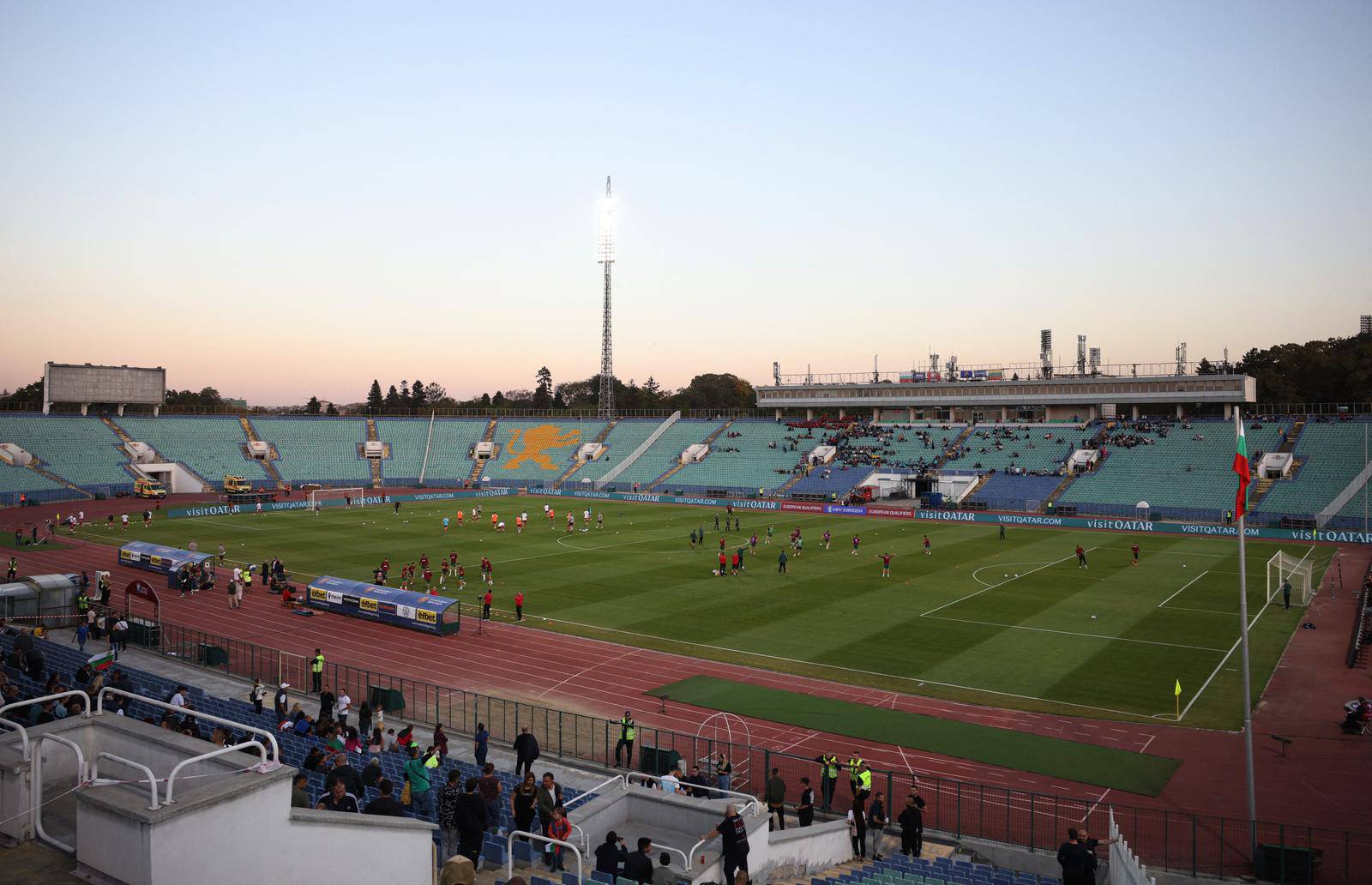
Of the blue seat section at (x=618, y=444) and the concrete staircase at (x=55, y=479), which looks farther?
the blue seat section at (x=618, y=444)

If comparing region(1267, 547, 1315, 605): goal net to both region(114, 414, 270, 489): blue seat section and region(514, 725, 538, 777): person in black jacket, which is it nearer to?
region(514, 725, 538, 777): person in black jacket

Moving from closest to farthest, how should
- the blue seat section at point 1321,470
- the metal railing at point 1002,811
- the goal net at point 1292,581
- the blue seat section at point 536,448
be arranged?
the metal railing at point 1002,811 → the goal net at point 1292,581 → the blue seat section at point 1321,470 → the blue seat section at point 536,448

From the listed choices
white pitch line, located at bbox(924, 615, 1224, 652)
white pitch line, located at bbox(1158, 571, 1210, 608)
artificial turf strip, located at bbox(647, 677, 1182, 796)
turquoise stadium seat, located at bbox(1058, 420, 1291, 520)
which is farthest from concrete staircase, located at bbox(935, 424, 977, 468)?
artificial turf strip, located at bbox(647, 677, 1182, 796)

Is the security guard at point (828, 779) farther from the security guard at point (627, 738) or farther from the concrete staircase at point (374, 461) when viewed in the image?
the concrete staircase at point (374, 461)

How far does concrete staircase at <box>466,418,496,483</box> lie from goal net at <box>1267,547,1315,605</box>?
242ft

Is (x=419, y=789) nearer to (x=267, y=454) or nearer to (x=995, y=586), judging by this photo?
(x=995, y=586)

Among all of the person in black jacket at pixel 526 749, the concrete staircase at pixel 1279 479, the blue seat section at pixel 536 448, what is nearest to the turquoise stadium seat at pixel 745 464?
the blue seat section at pixel 536 448

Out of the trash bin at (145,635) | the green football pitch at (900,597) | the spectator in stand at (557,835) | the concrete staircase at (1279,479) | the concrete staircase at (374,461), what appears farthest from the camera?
the concrete staircase at (374,461)

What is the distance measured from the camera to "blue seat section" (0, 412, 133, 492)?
80.2 m

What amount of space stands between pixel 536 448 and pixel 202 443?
34.1 metres

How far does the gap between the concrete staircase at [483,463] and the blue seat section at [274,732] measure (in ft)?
248

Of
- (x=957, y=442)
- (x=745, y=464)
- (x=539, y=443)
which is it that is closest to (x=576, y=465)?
(x=539, y=443)

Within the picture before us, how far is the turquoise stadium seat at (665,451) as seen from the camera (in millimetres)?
94438

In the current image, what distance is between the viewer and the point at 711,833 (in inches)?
485
